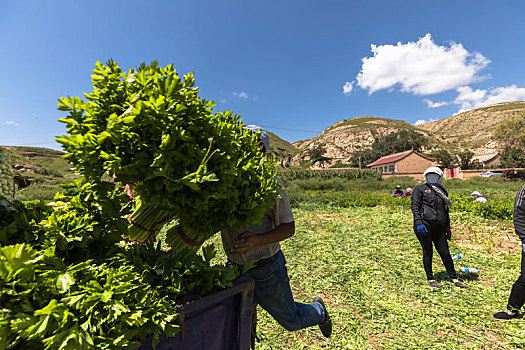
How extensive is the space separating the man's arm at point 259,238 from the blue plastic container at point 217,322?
0.35m

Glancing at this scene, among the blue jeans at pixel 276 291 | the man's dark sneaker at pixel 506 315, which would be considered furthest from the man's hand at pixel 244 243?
the man's dark sneaker at pixel 506 315

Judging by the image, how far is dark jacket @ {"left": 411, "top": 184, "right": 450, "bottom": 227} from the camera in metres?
5.14

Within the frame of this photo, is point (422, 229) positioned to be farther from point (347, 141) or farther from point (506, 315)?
point (347, 141)

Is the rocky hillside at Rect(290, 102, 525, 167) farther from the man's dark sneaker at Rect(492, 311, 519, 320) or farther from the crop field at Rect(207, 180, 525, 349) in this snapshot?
the man's dark sneaker at Rect(492, 311, 519, 320)

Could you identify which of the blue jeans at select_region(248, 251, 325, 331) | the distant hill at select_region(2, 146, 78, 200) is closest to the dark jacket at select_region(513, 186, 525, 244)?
the blue jeans at select_region(248, 251, 325, 331)

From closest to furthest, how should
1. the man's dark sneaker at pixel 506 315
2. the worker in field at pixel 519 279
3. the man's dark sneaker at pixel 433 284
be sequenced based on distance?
1. the worker in field at pixel 519 279
2. the man's dark sneaker at pixel 506 315
3. the man's dark sneaker at pixel 433 284

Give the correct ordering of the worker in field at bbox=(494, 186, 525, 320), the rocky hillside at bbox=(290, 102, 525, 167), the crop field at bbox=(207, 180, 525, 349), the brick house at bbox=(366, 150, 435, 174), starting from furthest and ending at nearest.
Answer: the rocky hillside at bbox=(290, 102, 525, 167) < the brick house at bbox=(366, 150, 435, 174) < the worker in field at bbox=(494, 186, 525, 320) < the crop field at bbox=(207, 180, 525, 349)

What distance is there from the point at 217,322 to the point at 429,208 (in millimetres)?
5322

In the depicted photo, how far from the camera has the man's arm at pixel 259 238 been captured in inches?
77.0

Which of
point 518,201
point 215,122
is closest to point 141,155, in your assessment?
point 215,122

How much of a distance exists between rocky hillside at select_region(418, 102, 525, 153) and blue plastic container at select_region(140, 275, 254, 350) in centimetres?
11119

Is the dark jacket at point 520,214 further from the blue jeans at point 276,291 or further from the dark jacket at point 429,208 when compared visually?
the blue jeans at point 276,291

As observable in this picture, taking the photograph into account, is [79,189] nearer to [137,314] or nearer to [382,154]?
[137,314]

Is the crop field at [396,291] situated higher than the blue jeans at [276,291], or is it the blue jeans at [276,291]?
the blue jeans at [276,291]
